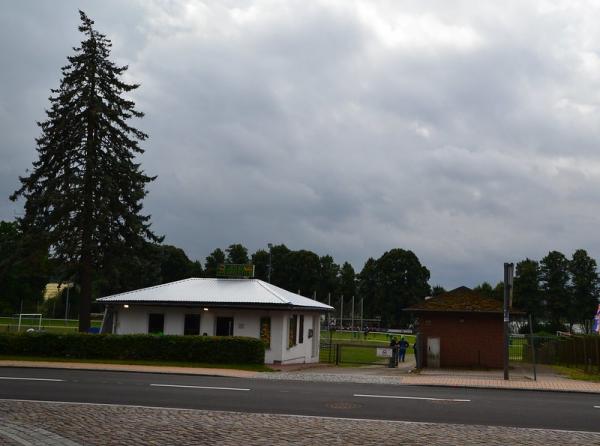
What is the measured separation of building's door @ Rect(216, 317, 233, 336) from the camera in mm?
31344

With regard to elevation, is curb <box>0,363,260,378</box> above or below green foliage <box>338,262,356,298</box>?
below

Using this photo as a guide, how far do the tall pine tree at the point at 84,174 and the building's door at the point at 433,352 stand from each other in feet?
67.5

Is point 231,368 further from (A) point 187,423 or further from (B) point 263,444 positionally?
(B) point 263,444

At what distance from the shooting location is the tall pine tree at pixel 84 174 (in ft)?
128

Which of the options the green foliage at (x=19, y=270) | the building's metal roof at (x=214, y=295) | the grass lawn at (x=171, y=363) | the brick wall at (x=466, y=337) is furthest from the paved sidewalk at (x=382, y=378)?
the green foliage at (x=19, y=270)

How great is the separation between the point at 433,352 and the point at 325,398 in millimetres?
16053

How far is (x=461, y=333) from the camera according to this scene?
100 ft

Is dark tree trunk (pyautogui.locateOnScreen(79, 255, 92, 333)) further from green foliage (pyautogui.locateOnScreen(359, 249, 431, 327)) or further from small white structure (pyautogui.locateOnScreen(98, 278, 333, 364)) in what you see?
green foliage (pyautogui.locateOnScreen(359, 249, 431, 327))

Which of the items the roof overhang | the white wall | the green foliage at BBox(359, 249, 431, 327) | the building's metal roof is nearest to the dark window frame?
the white wall

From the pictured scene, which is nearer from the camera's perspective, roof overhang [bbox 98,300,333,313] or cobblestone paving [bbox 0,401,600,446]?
cobblestone paving [bbox 0,401,600,446]

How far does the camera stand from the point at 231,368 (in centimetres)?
2608

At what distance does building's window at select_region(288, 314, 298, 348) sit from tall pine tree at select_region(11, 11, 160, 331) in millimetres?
14018

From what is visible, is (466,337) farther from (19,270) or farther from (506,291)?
(19,270)

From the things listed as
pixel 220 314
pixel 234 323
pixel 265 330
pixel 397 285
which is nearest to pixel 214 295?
pixel 220 314
